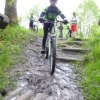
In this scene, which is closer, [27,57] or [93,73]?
[93,73]

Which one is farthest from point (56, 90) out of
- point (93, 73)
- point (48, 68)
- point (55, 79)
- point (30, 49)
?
point (30, 49)

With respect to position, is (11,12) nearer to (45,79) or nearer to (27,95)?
(45,79)

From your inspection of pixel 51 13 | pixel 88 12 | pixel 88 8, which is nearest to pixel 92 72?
pixel 51 13

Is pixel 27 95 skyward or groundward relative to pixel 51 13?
groundward

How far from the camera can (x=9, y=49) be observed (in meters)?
10.0

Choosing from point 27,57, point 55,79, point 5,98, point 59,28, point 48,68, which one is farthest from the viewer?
point 59,28

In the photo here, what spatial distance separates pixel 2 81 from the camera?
271 inches

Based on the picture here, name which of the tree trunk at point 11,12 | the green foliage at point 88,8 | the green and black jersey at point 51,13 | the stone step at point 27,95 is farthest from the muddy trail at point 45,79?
the green foliage at point 88,8

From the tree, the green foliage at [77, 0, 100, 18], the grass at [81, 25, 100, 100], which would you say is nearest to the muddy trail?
the grass at [81, 25, 100, 100]

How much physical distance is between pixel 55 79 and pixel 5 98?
88.8 inches

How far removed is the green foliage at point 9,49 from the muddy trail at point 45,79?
234mm

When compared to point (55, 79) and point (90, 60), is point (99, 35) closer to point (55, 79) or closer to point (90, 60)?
point (90, 60)

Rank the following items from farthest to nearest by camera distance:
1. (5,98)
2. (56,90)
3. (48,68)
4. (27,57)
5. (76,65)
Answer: (27,57) < (76,65) < (48,68) < (56,90) < (5,98)

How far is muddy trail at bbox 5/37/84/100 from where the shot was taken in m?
6.53
